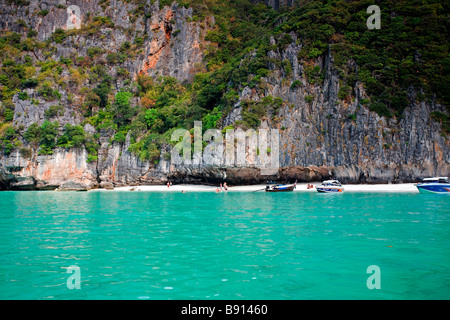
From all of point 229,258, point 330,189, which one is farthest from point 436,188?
point 229,258

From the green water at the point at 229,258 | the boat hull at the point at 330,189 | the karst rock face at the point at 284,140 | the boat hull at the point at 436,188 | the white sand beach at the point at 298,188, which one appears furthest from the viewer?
the karst rock face at the point at 284,140

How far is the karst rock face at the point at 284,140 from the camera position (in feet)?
136

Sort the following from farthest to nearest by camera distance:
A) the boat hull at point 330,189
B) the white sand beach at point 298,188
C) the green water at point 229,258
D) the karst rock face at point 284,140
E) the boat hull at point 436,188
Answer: the karst rock face at point 284,140 < the white sand beach at point 298,188 < the boat hull at point 330,189 < the boat hull at point 436,188 < the green water at point 229,258

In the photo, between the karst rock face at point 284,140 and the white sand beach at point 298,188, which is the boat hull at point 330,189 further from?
the karst rock face at point 284,140

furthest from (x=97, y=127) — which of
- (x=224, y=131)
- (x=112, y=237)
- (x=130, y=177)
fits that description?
(x=112, y=237)

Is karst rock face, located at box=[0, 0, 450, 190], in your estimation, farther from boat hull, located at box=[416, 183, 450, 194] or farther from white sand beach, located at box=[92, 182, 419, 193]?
boat hull, located at box=[416, 183, 450, 194]

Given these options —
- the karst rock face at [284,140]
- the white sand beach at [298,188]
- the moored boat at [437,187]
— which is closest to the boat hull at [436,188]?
the moored boat at [437,187]

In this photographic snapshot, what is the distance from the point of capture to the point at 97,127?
2168 inches

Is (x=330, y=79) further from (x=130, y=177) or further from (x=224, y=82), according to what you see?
(x=130, y=177)

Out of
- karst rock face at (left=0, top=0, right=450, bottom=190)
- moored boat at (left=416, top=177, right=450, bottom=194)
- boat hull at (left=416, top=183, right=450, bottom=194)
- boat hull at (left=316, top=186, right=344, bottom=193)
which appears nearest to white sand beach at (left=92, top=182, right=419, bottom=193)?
karst rock face at (left=0, top=0, right=450, bottom=190)

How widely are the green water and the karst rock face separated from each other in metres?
26.1

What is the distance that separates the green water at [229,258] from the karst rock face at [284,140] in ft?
85.8

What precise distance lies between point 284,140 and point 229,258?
3535 cm

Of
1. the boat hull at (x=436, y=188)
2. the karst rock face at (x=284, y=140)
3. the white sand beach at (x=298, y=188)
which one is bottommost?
the white sand beach at (x=298, y=188)
